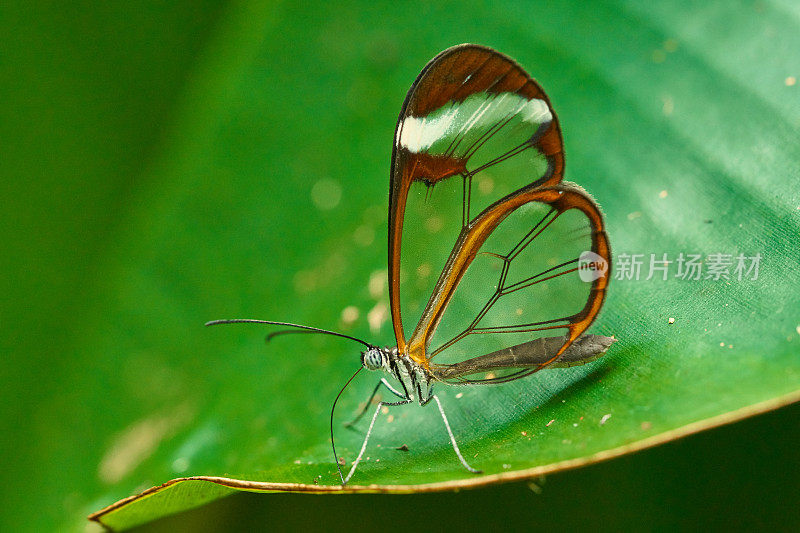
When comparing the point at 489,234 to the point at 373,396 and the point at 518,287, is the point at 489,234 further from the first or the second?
the point at 373,396

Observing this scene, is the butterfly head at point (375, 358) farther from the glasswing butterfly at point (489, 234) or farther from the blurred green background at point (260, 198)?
the blurred green background at point (260, 198)

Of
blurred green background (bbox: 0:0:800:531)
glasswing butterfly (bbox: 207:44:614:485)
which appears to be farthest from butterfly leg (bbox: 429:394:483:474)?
blurred green background (bbox: 0:0:800:531)

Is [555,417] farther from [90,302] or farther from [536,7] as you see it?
[90,302]

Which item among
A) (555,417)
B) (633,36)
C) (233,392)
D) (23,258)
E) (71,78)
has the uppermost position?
(633,36)

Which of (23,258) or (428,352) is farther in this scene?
(23,258)

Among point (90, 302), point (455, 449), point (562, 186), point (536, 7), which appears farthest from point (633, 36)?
point (90, 302)

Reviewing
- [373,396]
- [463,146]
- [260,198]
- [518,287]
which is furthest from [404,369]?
[260,198]

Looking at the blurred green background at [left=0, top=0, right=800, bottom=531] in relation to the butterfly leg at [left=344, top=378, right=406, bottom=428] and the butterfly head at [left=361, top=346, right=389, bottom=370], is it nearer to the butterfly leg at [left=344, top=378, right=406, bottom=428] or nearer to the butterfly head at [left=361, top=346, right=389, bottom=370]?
the butterfly leg at [left=344, top=378, right=406, bottom=428]
